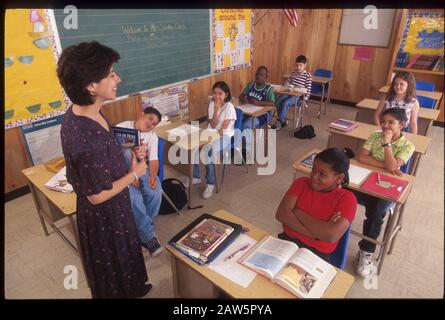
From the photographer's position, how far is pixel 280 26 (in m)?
6.07

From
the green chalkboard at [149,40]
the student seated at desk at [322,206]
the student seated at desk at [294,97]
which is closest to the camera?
the student seated at desk at [322,206]

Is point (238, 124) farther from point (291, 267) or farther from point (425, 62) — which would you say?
point (425, 62)

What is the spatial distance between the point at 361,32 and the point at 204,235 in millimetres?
5534

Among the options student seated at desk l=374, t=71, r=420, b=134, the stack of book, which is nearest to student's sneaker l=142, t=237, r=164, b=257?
student seated at desk l=374, t=71, r=420, b=134

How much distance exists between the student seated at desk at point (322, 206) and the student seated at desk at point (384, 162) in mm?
678

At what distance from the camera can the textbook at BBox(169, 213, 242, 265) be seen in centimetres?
142

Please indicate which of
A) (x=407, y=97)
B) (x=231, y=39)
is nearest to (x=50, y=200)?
(x=407, y=97)

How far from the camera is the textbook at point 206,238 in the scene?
1424mm

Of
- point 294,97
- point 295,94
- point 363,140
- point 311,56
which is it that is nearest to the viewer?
point 363,140

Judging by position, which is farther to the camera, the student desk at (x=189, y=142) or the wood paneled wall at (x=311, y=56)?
the wood paneled wall at (x=311, y=56)

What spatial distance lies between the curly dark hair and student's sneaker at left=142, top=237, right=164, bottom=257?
138 cm

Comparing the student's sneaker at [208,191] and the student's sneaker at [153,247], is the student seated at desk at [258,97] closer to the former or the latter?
the student's sneaker at [208,191]

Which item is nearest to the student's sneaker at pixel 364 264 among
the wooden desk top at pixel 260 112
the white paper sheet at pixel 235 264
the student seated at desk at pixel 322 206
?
the student seated at desk at pixel 322 206

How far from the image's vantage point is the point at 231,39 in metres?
4.93
